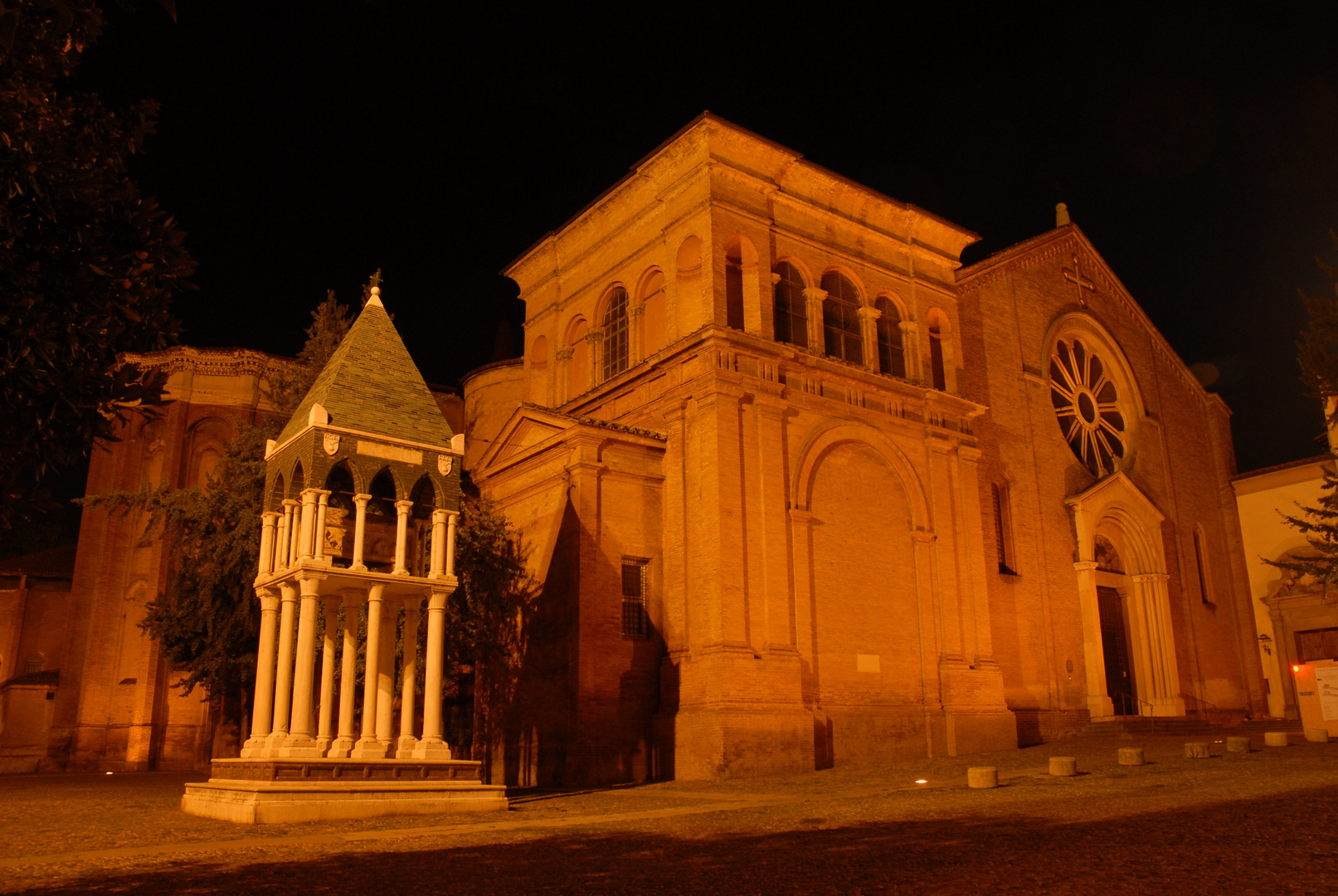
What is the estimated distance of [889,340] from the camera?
2611cm

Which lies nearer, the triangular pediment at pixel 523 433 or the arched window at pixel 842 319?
the triangular pediment at pixel 523 433

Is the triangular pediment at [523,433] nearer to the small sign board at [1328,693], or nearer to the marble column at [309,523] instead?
the marble column at [309,523]

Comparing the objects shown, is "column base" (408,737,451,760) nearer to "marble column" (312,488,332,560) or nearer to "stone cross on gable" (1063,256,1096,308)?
"marble column" (312,488,332,560)

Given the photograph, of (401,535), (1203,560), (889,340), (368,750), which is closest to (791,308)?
(889,340)

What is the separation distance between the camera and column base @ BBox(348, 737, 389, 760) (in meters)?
14.6

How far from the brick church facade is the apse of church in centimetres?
7

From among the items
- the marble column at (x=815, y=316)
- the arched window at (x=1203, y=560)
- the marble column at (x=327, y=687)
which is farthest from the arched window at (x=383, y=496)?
the arched window at (x=1203, y=560)

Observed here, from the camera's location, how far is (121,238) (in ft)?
24.1

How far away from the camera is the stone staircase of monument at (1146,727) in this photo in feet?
83.2

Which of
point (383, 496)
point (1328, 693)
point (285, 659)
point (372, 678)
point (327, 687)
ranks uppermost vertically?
point (383, 496)

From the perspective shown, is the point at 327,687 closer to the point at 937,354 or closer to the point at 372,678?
the point at 372,678

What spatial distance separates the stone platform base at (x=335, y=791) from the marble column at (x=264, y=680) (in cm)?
49

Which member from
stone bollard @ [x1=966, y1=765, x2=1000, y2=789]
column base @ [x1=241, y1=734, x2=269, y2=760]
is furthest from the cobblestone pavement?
column base @ [x1=241, y1=734, x2=269, y2=760]

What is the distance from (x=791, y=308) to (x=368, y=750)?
14.1 meters
